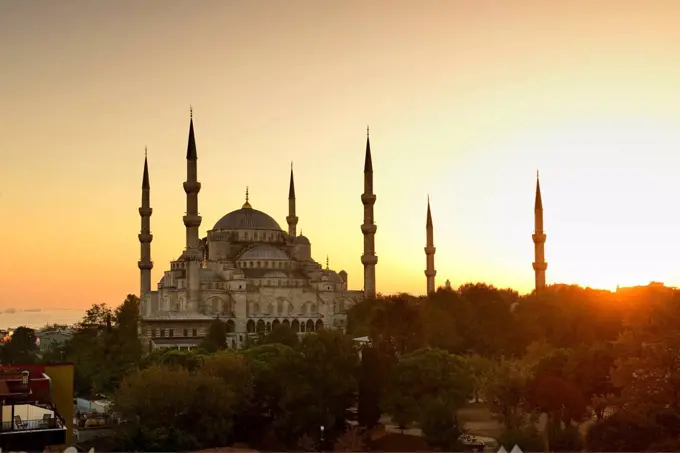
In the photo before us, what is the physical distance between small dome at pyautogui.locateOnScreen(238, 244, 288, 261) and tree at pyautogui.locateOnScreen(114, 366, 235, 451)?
142ft

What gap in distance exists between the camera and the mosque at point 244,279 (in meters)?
62.7

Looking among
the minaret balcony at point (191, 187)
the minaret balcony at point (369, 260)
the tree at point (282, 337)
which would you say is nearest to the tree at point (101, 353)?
the tree at point (282, 337)

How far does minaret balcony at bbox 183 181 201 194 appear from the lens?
205 feet

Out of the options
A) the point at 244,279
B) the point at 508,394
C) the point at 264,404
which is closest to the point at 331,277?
the point at 244,279

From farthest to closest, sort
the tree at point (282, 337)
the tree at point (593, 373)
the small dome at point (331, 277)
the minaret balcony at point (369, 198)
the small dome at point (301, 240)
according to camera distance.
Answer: the small dome at point (301, 240)
the small dome at point (331, 277)
the minaret balcony at point (369, 198)
the tree at point (282, 337)
the tree at point (593, 373)

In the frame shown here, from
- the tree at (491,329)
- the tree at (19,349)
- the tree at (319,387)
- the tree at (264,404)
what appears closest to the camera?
the tree at (319,387)

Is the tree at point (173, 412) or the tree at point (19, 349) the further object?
the tree at point (19, 349)

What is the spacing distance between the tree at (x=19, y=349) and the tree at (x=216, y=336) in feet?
36.9

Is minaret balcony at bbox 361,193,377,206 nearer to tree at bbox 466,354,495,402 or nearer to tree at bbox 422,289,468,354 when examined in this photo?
tree at bbox 422,289,468,354

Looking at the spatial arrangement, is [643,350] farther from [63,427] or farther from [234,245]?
[234,245]

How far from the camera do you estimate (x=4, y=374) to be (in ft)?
86.3

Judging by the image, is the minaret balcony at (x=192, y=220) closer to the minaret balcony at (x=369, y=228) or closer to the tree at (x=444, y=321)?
the minaret balcony at (x=369, y=228)

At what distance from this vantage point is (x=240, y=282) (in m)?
68.2

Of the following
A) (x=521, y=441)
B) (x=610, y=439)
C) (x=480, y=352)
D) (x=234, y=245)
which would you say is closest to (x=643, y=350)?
(x=610, y=439)
